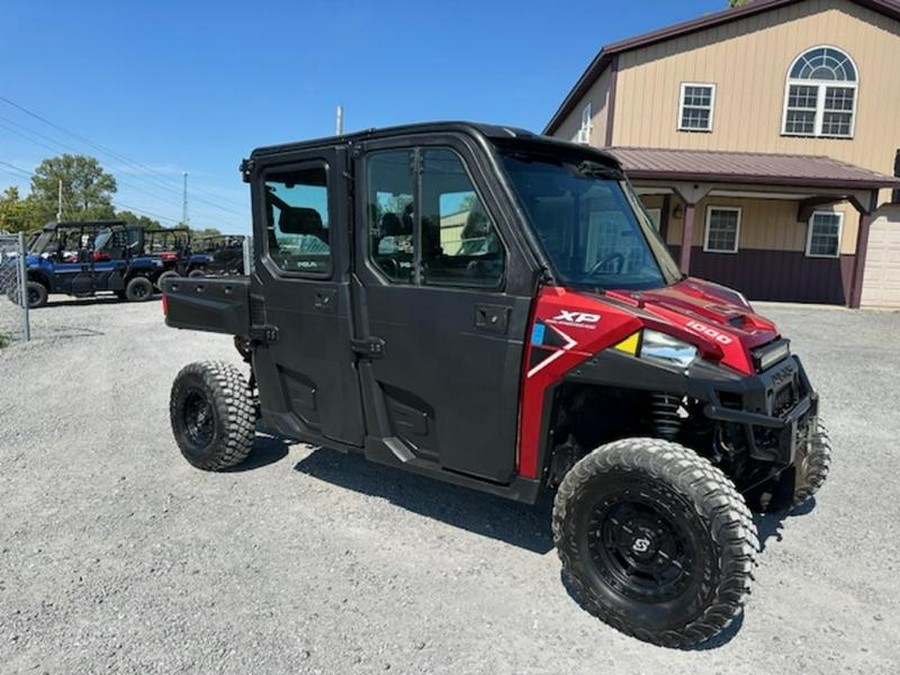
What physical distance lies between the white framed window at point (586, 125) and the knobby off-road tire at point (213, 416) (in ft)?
57.7

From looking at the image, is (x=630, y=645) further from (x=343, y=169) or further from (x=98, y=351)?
(x=98, y=351)

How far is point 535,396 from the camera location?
303 centimetres

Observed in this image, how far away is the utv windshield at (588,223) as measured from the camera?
123 inches

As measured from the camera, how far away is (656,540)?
9.14ft

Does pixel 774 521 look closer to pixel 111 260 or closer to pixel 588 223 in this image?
pixel 588 223

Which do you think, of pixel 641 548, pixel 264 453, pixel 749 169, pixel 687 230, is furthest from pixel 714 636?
pixel 749 169

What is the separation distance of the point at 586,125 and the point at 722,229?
564 centimetres

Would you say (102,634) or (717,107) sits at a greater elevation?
(717,107)

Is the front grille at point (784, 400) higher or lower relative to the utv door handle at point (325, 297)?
lower

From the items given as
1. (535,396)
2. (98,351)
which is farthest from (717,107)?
(535,396)

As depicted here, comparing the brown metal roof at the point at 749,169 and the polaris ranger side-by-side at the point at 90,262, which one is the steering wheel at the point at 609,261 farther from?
the polaris ranger side-by-side at the point at 90,262

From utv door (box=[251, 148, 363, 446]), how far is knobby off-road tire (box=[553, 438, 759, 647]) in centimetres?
145

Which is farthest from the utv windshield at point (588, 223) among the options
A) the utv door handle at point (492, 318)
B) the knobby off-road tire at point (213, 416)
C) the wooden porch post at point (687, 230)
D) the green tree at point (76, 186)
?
the green tree at point (76, 186)

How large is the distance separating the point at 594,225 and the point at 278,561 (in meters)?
2.43
